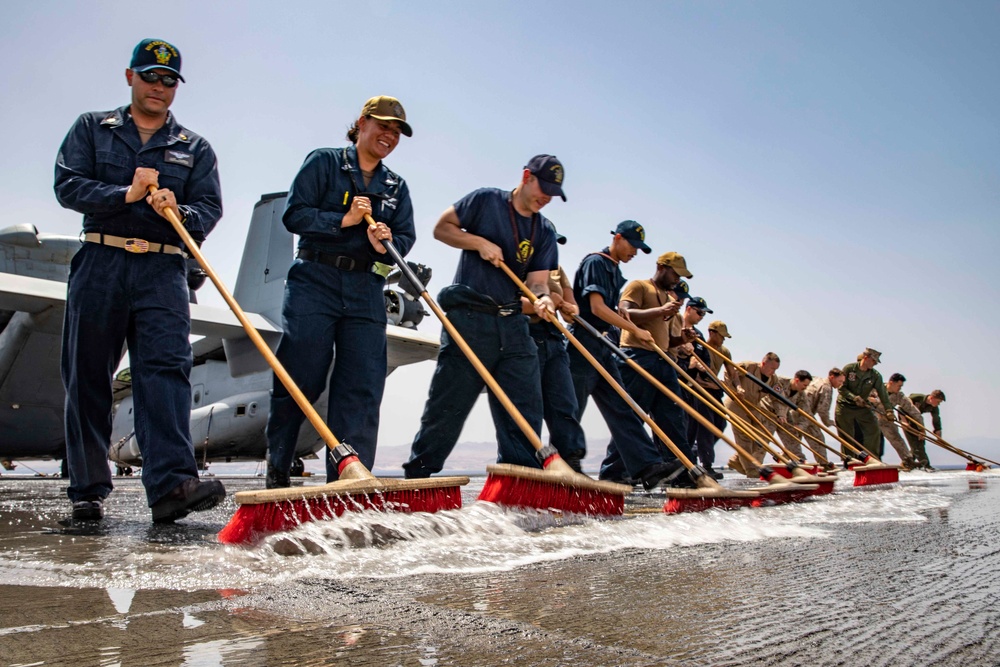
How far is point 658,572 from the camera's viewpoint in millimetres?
1767

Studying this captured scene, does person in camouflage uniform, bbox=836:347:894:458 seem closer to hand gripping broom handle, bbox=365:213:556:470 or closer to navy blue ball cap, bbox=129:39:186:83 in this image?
hand gripping broom handle, bbox=365:213:556:470

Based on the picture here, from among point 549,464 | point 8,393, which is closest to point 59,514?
point 549,464

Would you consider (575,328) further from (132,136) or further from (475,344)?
(132,136)

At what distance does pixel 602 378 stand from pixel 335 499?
141 inches

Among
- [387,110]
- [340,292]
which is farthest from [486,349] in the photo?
[387,110]

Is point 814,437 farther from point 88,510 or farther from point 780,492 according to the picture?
point 88,510

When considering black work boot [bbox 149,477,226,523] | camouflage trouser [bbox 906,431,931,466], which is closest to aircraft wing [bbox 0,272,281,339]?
black work boot [bbox 149,477,226,523]

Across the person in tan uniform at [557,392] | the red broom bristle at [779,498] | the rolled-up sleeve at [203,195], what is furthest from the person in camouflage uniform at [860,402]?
the rolled-up sleeve at [203,195]

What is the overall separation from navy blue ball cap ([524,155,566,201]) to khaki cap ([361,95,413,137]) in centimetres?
79

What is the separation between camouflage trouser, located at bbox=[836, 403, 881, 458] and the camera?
1188 cm

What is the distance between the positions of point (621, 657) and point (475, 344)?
2983 mm

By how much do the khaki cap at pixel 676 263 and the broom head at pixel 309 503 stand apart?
4420mm

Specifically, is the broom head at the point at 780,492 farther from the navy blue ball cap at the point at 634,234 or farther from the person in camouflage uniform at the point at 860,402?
the person in camouflage uniform at the point at 860,402

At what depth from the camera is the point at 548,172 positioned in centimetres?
409
